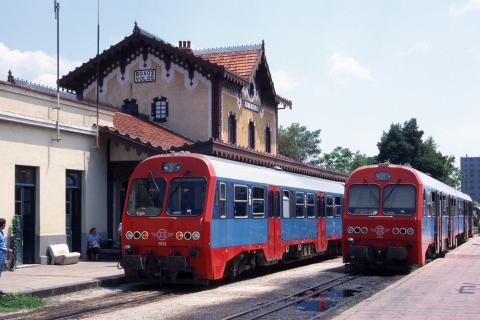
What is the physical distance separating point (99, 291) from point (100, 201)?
836cm

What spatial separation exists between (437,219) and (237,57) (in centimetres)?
1546

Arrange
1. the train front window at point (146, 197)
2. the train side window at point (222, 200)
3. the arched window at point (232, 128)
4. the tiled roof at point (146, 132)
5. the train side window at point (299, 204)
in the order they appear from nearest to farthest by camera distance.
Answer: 1. the train side window at point (222, 200)
2. the train front window at point (146, 197)
3. the train side window at point (299, 204)
4. the tiled roof at point (146, 132)
5. the arched window at point (232, 128)

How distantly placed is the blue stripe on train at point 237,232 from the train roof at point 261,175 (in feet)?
3.48

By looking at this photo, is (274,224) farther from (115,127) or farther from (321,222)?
(115,127)

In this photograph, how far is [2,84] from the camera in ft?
63.5

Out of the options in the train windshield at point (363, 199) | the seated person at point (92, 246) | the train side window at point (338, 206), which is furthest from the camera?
the train side window at point (338, 206)

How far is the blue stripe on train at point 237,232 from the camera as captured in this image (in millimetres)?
15690

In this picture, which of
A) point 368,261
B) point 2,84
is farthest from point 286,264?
point 2,84

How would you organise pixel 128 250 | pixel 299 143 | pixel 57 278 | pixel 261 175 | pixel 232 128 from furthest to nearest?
pixel 299 143 < pixel 232 128 < pixel 261 175 < pixel 57 278 < pixel 128 250

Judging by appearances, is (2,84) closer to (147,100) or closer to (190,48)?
(147,100)

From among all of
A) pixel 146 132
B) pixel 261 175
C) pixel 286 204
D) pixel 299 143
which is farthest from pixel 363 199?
pixel 299 143

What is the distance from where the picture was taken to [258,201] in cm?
1830

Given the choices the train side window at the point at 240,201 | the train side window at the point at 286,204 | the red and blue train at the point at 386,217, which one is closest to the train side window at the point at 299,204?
the train side window at the point at 286,204

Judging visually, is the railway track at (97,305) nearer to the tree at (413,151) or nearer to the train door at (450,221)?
the train door at (450,221)
